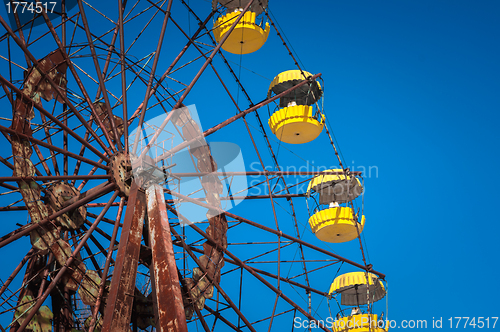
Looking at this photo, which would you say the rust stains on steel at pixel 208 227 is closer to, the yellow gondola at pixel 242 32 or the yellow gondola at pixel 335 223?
the yellow gondola at pixel 242 32

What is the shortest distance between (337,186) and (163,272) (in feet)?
36.0

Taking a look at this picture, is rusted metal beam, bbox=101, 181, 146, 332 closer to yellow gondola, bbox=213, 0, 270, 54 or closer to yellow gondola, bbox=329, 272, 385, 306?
yellow gondola, bbox=213, 0, 270, 54

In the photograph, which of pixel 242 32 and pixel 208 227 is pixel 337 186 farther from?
pixel 242 32

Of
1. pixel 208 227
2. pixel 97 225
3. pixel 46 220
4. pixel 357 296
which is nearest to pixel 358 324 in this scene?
pixel 357 296

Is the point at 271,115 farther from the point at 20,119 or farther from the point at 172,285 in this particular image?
the point at 172,285

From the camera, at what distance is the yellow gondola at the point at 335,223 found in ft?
67.2

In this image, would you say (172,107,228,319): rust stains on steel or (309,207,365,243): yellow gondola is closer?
(172,107,228,319): rust stains on steel

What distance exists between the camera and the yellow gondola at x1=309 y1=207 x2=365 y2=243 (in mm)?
20484

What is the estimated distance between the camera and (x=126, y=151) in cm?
1552

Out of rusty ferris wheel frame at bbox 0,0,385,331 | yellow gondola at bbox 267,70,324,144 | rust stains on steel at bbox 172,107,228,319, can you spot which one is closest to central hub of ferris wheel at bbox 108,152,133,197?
rusty ferris wheel frame at bbox 0,0,385,331

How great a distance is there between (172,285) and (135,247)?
5.28ft

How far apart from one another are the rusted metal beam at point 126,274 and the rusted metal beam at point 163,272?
32 cm

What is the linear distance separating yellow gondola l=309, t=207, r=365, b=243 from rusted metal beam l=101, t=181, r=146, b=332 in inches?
334

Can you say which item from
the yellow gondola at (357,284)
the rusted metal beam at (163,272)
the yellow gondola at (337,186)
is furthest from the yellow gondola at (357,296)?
the rusted metal beam at (163,272)
